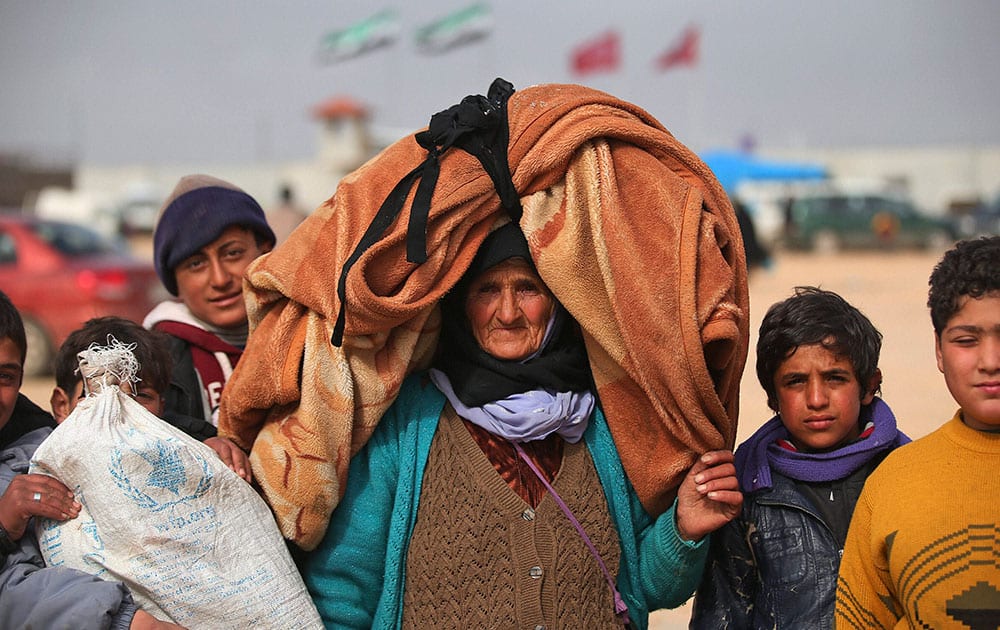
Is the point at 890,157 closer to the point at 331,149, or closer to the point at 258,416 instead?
the point at 331,149

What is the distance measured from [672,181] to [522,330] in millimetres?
490

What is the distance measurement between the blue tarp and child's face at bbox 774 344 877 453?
21893 mm

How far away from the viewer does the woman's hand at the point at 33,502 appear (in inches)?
87.0

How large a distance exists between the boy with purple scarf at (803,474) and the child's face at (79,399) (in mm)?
1383

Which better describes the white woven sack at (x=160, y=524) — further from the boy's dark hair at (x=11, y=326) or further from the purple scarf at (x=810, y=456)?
the purple scarf at (x=810, y=456)

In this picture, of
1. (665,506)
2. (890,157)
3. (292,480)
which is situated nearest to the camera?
(292,480)

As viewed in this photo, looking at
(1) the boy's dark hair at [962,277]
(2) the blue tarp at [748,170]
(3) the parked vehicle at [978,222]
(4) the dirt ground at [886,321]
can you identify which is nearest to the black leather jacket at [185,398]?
(1) the boy's dark hair at [962,277]

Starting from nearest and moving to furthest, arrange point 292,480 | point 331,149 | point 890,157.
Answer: point 292,480
point 331,149
point 890,157

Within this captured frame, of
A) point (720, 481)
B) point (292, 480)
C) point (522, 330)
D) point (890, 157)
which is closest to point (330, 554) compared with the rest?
point (292, 480)

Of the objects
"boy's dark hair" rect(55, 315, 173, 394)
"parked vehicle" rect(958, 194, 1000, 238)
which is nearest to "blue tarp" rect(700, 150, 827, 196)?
"parked vehicle" rect(958, 194, 1000, 238)

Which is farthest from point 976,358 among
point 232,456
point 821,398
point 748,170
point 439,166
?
point 748,170

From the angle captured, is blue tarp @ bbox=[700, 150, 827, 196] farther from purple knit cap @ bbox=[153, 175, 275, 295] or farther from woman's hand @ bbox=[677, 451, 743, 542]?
woman's hand @ bbox=[677, 451, 743, 542]

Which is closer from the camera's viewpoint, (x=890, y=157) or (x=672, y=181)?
(x=672, y=181)

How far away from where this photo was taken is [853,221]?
29219mm
